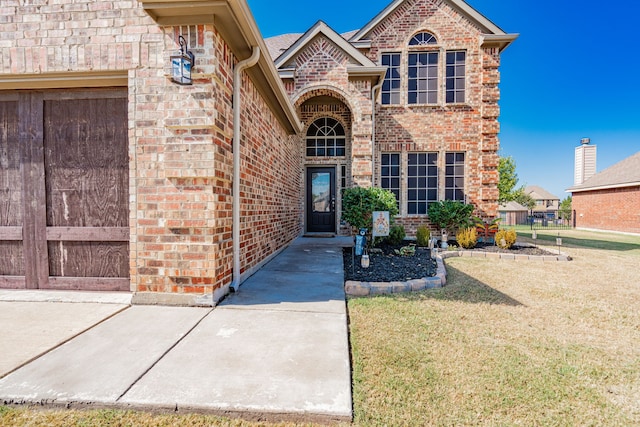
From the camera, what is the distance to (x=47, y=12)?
303cm

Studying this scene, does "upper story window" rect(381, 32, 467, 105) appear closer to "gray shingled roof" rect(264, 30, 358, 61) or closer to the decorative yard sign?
"gray shingled roof" rect(264, 30, 358, 61)

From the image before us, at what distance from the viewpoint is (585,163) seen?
72.7ft

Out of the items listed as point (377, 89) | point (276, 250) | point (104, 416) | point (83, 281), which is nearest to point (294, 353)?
point (104, 416)

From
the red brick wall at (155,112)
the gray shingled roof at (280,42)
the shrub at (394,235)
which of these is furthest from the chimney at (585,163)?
the red brick wall at (155,112)

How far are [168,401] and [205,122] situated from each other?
8.23ft

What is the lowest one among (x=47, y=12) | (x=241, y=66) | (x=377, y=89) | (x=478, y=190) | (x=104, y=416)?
(x=104, y=416)

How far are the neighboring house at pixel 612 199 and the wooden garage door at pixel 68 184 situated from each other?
22.7 m

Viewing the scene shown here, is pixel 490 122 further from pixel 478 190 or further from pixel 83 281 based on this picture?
pixel 83 281

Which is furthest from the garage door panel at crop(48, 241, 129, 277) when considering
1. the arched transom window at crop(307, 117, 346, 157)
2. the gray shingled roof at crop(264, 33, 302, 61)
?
the gray shingled roof at crop(264, 33, 302, 61)

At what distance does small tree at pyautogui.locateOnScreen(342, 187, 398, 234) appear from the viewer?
6.76 m

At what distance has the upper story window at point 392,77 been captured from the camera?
962 cm

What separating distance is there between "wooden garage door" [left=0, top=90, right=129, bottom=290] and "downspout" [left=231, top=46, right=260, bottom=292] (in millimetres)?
1223

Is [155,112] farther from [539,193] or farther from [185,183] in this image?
[539,193]

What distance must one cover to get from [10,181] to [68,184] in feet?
2.34
